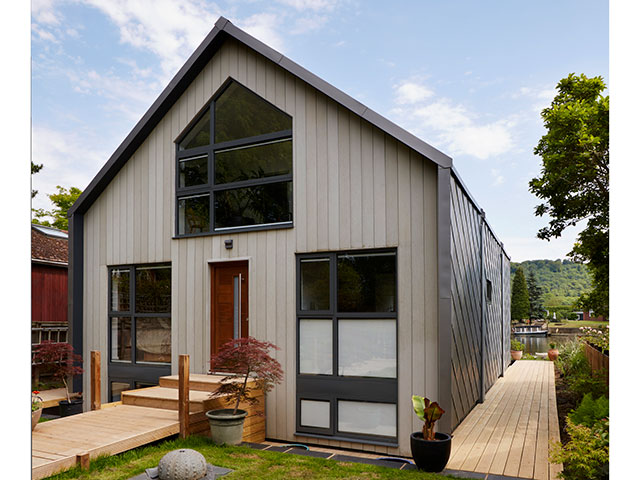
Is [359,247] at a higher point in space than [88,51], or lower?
lower

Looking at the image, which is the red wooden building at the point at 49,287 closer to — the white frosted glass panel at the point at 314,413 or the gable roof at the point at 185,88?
the gable roof at the point at 185,88

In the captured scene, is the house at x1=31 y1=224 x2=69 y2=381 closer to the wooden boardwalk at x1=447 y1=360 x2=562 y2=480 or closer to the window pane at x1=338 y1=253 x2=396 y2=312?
the window pane at x1=338 y1=253 x2=396 y2=312

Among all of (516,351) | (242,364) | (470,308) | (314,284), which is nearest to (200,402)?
(242,364)

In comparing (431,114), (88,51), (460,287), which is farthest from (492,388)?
(88,51)

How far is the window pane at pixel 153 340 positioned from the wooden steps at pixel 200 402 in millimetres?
707

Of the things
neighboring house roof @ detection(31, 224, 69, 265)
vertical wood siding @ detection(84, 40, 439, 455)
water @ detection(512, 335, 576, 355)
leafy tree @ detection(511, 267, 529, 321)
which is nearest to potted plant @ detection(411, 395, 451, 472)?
vertical wood siding @ detection(84, 40, 439, 455)

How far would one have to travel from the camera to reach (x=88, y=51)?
498cm

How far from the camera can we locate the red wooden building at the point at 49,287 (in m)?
9.77

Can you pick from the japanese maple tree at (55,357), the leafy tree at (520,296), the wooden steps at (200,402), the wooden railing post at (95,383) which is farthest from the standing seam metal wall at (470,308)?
the leafy tree at (520,296)

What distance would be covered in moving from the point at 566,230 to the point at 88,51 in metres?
7.47

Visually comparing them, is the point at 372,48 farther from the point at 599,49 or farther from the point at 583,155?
the point at 583,155

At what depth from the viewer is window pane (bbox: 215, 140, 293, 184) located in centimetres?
696

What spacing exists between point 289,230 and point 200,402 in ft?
8.03

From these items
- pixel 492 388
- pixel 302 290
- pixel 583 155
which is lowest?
pixel 492 388
